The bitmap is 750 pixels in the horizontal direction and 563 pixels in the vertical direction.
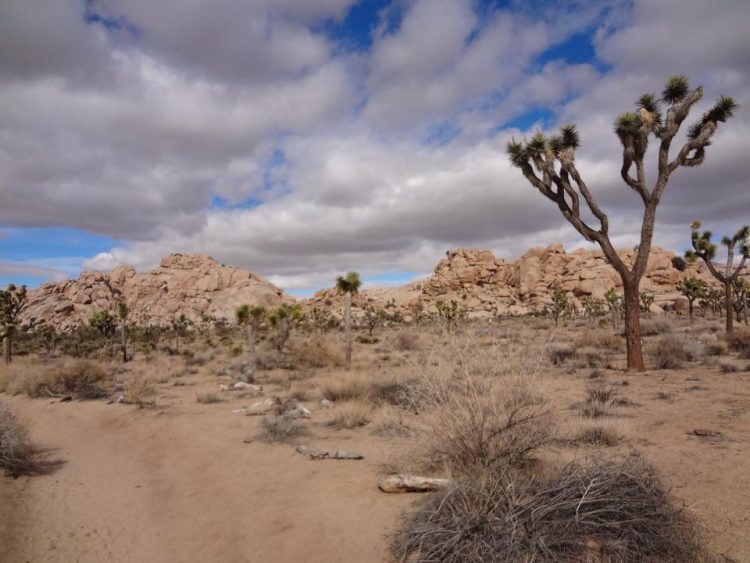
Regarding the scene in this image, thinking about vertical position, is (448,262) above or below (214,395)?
above

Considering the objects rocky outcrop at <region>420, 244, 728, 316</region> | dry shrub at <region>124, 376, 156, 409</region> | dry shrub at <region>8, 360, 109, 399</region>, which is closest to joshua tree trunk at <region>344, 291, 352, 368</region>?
dry shrub at <region>124, 376, 156, 409</region>

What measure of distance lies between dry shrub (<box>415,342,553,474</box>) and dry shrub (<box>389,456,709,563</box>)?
646 millimetres

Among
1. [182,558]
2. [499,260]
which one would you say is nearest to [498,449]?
[182,558]

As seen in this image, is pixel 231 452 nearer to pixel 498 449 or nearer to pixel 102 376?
pixel 498 449

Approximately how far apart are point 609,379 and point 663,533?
969 cm

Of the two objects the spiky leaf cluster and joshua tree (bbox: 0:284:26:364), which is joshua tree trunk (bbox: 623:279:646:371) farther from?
joshua tree (bbox: 0:284:26:364)

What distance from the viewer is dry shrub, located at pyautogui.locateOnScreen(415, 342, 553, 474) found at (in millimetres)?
4789

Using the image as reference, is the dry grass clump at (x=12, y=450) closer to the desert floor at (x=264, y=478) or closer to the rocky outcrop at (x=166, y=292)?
the desert floor at (x=264, y=478)

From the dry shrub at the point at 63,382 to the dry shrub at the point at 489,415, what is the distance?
1339cm

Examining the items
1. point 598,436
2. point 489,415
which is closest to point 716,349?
point 598,436

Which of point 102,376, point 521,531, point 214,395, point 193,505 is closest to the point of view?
point 521,531

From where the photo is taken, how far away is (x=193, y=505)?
5.71 metres

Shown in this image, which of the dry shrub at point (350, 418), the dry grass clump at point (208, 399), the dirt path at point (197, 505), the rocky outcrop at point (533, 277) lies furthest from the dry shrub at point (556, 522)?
the rocky outcrop at point (533, 277)

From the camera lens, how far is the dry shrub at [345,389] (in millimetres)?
11977
